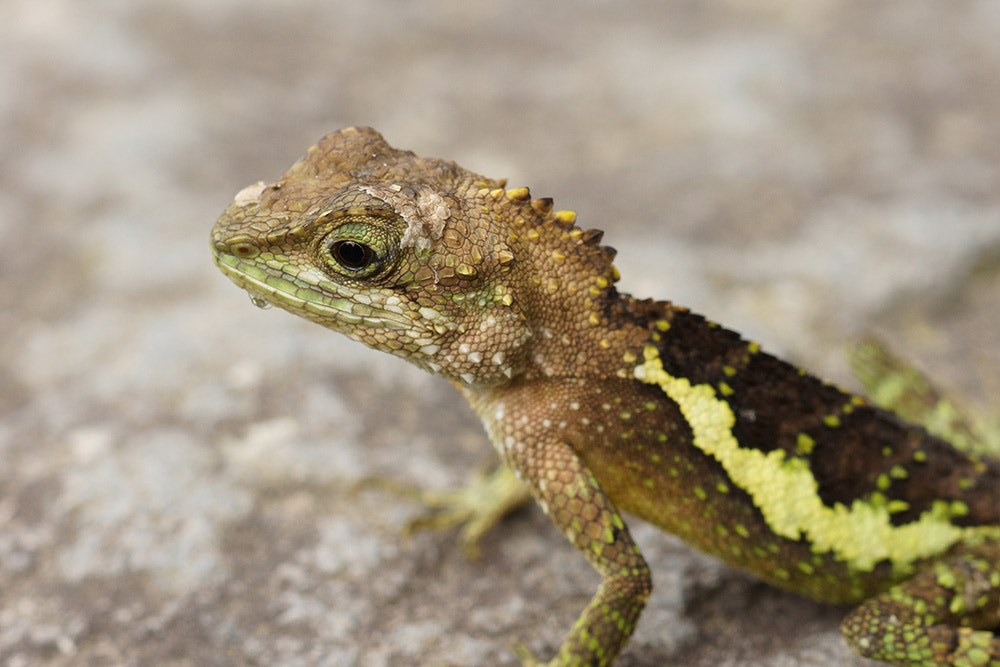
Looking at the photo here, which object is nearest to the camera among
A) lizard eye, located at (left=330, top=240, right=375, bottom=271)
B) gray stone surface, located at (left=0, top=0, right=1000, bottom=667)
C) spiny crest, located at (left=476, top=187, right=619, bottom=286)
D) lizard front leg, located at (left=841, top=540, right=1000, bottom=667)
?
lizard eye, located at (left=330, top=240, right=375, bottom=271)

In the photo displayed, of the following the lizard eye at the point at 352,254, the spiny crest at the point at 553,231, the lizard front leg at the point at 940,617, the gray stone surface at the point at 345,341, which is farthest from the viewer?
the gray stone surface at the point at 345,341

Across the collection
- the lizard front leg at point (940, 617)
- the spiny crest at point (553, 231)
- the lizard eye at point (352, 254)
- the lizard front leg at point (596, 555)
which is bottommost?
the lizard front leg at point (596, 555)

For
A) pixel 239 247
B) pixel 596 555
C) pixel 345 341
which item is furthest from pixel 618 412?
pixel 345 341

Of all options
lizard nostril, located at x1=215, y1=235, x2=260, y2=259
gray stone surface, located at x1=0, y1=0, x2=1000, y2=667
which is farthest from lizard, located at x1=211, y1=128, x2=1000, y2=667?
gray stone surface, located at x1=0, y1=0, x2=1000, y2=667

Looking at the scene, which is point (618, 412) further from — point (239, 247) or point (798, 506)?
point (239, 247)

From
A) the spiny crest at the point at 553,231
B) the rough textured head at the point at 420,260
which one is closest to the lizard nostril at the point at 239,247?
the rough textured head at the point at 420,260

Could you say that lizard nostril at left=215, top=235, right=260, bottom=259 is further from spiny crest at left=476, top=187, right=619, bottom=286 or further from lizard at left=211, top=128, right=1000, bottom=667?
spiny crest at left=476, top=187, right=619, bottom=286

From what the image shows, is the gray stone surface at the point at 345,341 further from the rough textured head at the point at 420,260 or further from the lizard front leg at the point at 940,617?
the rough textured head at the point at 420,260
